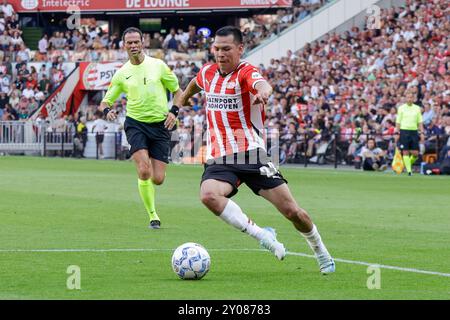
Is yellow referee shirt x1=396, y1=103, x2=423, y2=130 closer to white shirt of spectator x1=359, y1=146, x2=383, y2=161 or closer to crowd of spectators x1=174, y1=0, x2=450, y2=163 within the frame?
crowd of spectators x1=174, y1=0, x2=450, y2=163

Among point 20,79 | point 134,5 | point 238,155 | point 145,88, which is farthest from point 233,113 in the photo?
point 134,5

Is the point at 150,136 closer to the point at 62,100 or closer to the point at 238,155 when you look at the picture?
the point at 238,155

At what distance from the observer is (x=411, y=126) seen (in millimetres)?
30047

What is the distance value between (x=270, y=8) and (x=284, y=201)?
3858 cm

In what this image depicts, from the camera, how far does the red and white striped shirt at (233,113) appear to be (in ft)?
36.4

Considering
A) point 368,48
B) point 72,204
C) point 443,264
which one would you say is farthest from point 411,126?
point 443,264

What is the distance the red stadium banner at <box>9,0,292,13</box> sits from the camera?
4853 centimetres

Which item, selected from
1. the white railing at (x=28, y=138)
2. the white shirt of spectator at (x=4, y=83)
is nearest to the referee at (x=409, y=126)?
the white railing at (x=28, y=138)

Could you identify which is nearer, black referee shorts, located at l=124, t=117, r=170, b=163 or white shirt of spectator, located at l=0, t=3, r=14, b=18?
black referee shorts, located at l=124, t=117, r=170, b=163

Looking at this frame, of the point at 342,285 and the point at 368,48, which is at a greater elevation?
the point at 368,48

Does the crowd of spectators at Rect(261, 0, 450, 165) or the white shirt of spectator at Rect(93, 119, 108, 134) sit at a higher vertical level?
the crowd of spectators at Rect(261, 0, 450, 165)

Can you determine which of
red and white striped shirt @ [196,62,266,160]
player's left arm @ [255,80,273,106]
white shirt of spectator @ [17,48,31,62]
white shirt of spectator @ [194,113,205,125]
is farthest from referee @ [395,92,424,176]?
white shirt of spectator @ [17,48,31,62]

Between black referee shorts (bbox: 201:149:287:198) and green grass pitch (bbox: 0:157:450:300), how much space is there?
0.86 metres
